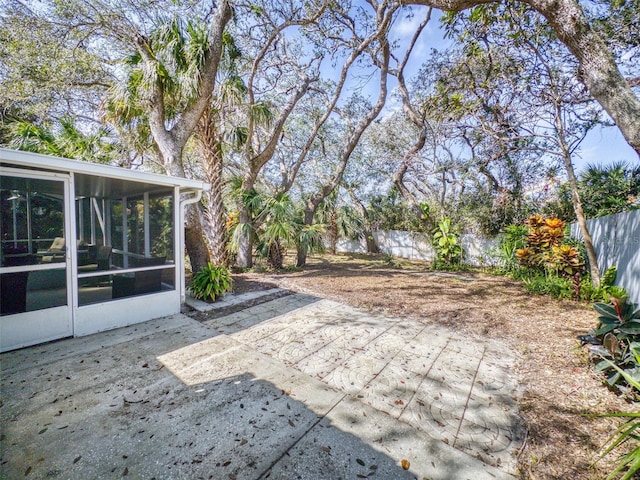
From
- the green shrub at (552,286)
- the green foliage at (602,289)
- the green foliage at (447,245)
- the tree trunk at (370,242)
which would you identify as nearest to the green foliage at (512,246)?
the green foliage at (447,245)

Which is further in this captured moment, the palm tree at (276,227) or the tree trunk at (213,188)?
the palm tree at (276,227)

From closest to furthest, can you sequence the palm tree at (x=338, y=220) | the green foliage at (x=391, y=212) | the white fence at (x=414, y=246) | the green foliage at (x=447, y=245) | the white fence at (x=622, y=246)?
the white fence at (x=622, y=246), the green foliage at (x=447, y=245), the white fence at (x=414, y=246), the green foliage at (x=391, y=212), the palm tree at (x=338, y=220)

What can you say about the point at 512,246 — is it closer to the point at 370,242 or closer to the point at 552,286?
the point at 552,286

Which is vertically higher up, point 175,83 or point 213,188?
point 175,83

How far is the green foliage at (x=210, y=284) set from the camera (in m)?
5.04

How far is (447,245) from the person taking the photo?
930 centimetres

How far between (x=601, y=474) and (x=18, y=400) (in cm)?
439

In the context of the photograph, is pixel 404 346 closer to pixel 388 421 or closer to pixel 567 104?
pixel 388 421

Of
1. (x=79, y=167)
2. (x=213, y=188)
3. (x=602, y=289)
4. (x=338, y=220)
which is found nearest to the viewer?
(x=79, y=167)

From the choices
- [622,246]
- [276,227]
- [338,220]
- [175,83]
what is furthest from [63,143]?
[622,246]

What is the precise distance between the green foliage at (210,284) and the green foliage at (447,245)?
7.35m

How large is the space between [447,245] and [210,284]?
7.85 m

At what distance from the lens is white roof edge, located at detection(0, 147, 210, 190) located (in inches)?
113

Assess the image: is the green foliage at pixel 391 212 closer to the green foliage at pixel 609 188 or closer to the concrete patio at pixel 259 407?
the green foliage at pixel 609 188
